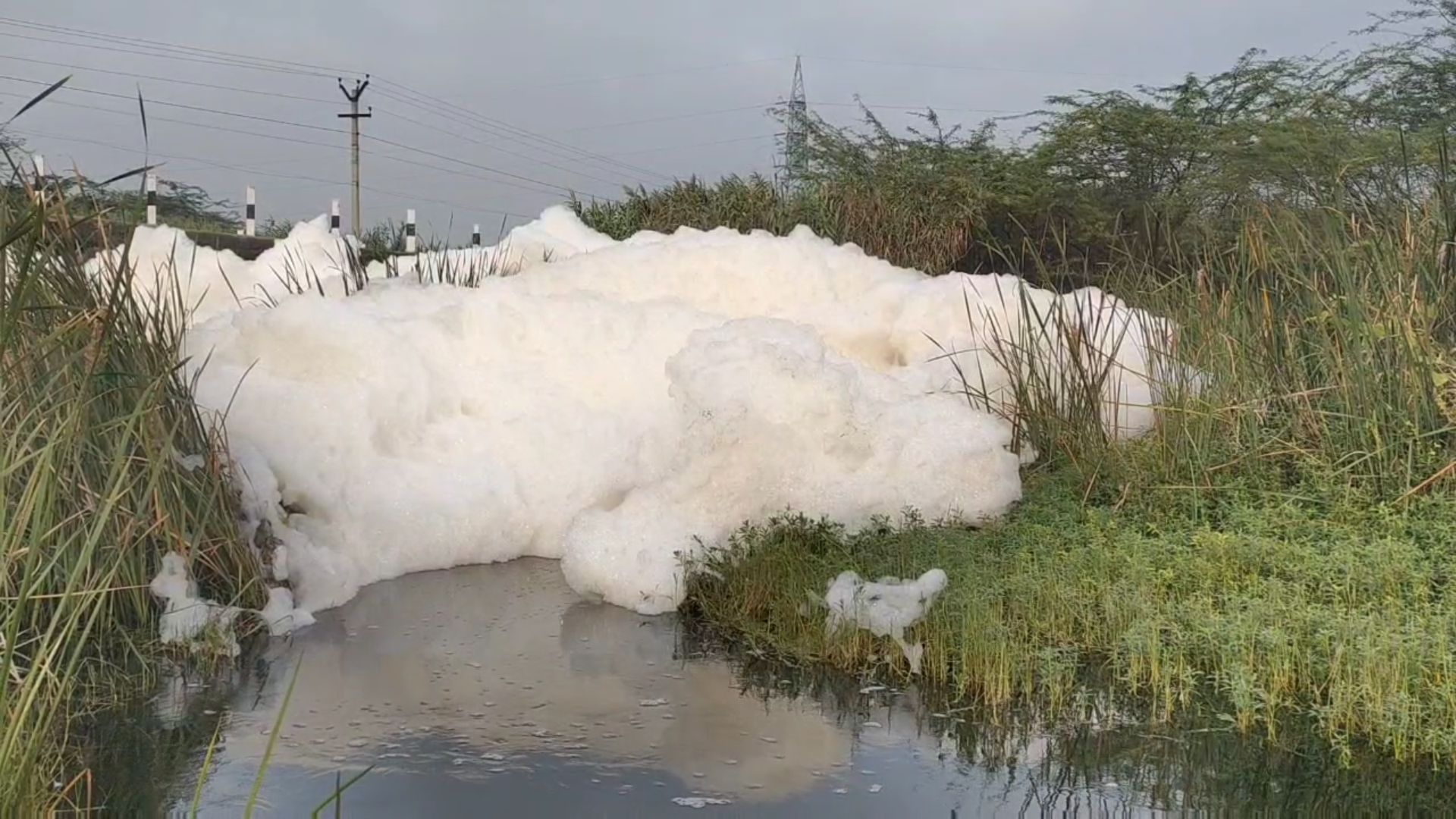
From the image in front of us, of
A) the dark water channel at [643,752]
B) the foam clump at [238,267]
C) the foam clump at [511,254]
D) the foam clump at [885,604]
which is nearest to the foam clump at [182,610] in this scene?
the dark water channel at [643,752]

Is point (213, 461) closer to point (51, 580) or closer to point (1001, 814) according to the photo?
point (51, 580)

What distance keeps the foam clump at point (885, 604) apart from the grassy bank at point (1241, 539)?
0.04 metres

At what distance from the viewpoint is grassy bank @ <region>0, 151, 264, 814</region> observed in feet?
9.23

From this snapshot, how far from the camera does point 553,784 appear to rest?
9.49 ft

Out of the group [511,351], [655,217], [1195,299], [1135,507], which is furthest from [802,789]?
[655,217]

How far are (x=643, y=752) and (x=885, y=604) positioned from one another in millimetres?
1081

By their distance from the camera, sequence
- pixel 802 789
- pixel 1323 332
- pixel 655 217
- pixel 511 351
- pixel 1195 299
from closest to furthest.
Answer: pixel 802 789
pixel 1323 332
pixel 1195 299
pixel 511 351
pixel 655 217

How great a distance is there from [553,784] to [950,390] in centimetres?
341

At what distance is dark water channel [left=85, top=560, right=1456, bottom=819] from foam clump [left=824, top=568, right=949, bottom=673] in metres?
0.24

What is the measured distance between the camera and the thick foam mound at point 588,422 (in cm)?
489

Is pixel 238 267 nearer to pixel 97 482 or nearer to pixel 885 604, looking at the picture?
pixel 97 482

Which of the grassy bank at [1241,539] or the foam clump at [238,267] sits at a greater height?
the foam clump at [238,267]

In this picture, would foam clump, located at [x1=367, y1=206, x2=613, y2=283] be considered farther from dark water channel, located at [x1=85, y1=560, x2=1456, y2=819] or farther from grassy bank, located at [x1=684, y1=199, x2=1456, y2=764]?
dark water channel, located at [x1=85, y1=560, x2=1456, y2=819]

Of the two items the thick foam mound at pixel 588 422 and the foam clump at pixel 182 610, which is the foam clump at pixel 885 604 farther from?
the foam clump at pixel 182 610
